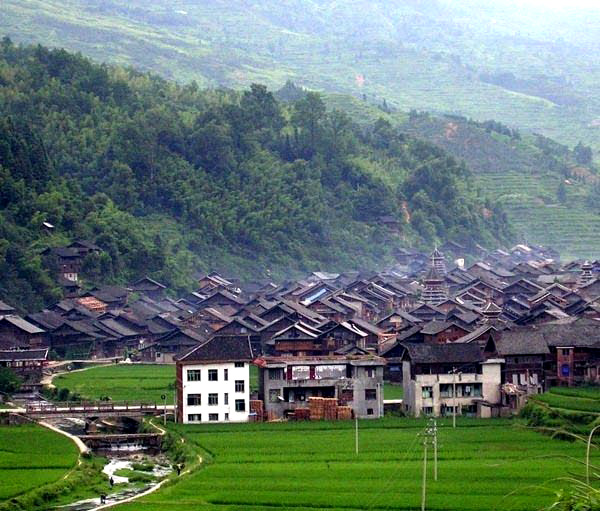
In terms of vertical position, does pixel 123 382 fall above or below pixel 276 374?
below

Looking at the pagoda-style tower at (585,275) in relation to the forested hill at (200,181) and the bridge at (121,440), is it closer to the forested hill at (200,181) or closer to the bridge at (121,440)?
the forested hill at (200,181)

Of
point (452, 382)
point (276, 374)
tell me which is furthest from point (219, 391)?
point (452, 382)

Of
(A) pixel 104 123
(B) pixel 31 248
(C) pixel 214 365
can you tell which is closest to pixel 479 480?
(C) pixel 214 365

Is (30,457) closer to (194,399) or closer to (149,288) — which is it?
(194,399)

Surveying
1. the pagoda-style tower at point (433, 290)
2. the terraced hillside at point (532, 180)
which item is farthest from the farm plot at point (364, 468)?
the terraced hillside at point (532, 180)

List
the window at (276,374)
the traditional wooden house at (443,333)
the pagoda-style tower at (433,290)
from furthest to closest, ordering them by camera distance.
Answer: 1. the pagoda-style tower at (433,290)
2. the traditional wooden house at (443,333)
3. the window at (276,374)
